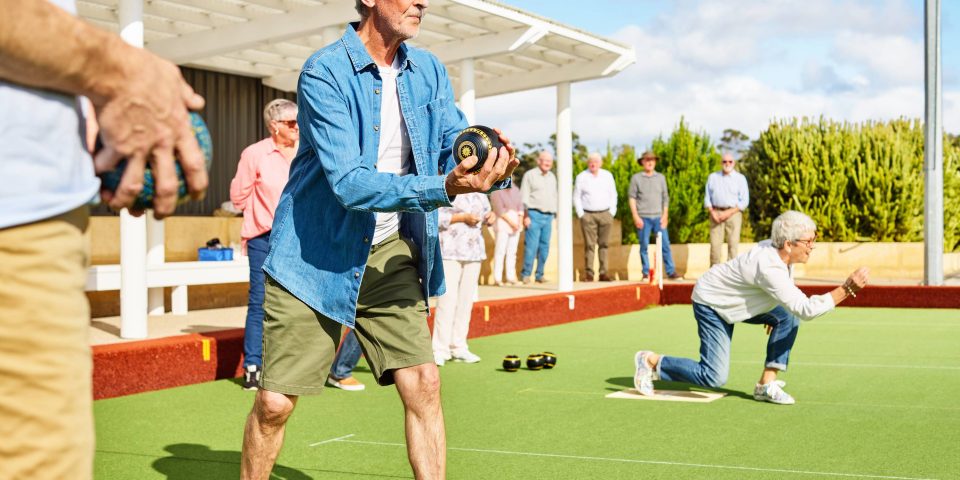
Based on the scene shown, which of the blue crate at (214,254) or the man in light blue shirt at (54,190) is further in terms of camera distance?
the blue crate at (214,254)

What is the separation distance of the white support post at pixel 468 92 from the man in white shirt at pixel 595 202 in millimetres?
3960

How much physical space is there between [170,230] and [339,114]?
379 inches

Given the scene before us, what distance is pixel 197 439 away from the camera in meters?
5.25

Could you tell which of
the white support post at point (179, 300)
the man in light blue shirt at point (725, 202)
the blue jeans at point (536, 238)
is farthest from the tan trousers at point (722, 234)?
the white support post at point (179, 300)

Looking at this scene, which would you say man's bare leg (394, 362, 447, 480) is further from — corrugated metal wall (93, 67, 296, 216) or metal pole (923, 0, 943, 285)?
corrugated metal wall (93, 67, 296, 216)

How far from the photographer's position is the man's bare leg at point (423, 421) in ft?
10.9

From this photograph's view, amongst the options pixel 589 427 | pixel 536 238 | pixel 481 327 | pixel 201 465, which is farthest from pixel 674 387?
pixel 536 238

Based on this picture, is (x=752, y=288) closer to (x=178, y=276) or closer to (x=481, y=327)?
(x=481, y=327)

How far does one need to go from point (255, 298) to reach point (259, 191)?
60 centimetres

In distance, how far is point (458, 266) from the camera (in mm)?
7797

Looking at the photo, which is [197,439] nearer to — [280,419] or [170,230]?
[280,419]

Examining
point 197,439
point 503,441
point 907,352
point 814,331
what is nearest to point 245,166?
point 197,439

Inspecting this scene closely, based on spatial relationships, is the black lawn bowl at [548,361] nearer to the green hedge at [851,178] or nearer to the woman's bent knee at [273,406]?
the woman's bent knee at [273,406]

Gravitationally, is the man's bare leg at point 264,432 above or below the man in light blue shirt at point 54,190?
below
